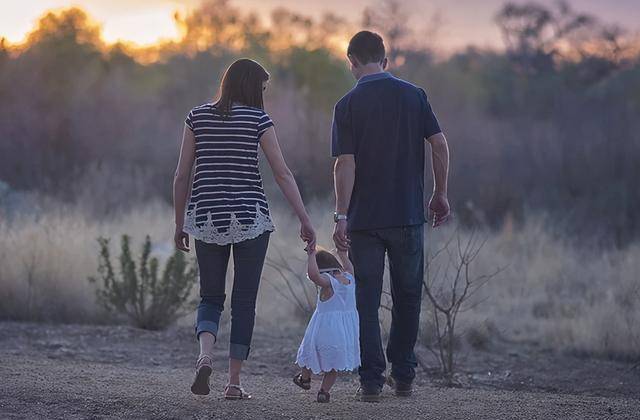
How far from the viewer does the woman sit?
5.98 metres

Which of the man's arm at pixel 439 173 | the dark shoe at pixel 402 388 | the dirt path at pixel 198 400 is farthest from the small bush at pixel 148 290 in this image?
the man's arm at pixel 439 173

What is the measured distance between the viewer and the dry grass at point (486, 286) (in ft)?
37.6

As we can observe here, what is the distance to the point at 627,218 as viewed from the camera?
78.3ft

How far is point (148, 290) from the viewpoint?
Answer: 1102 cm

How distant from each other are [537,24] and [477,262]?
40572mm

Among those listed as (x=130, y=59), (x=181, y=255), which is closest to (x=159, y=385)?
(x=181, y=255)

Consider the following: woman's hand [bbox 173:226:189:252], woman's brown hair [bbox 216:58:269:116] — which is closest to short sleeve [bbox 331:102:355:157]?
woman's brown hair [bbox 216:58:269:116]

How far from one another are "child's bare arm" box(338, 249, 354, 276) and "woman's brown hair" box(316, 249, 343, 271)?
9cm

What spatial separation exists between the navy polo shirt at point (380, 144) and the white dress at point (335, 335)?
1.32ft

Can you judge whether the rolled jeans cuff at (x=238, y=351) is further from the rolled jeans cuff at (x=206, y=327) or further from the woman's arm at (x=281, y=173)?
the woman's arm at (x=281, y=173)

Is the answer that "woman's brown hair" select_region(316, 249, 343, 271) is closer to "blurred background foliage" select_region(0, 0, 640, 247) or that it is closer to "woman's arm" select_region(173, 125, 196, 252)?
"woman's arm" select_region(173, 125, 196, 252)

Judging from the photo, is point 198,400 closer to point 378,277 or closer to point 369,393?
point 369,393

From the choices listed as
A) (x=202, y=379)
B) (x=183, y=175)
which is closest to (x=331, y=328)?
(x=202, y=379)

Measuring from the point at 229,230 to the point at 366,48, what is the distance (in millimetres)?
1304
